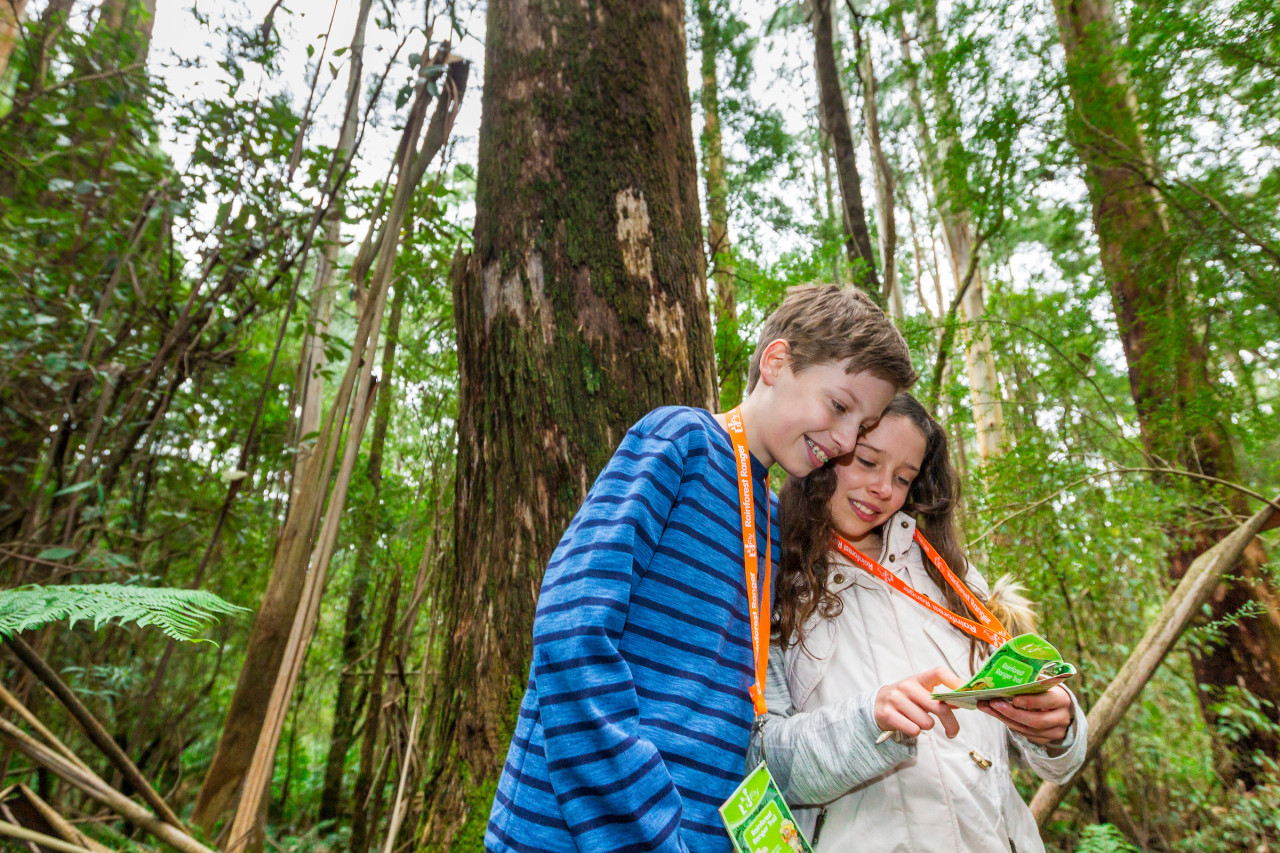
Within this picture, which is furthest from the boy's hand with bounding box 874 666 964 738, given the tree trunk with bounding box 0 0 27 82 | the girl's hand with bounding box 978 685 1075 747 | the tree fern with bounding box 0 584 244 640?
the tree trunk with bounding box 0 0 27 82

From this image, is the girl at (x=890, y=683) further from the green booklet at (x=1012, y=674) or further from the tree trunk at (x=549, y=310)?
the tree trunk at (x=549, y=310)

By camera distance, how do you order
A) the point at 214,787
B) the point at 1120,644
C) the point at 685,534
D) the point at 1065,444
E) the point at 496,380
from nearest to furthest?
the point at 685,534 < the point at 496,380 < the point at 214,787 < the point at 1065,444 < the point at 1120,644

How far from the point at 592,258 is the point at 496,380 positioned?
42 centimetres

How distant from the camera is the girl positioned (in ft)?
4.40

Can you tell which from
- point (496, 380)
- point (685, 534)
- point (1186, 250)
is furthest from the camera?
point (1186, 250)

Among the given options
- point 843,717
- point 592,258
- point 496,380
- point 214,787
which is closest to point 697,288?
point 592,258

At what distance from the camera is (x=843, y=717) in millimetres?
1346

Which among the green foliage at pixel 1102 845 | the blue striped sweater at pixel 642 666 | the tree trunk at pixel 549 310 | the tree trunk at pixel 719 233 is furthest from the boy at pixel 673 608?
the green foliage at pixel 1102 845

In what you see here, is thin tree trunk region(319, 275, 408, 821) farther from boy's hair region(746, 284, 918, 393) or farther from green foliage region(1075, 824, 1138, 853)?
green foliage region(1075, 824, 1138, 853)

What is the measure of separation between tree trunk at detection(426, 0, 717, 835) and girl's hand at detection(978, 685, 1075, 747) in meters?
1.01

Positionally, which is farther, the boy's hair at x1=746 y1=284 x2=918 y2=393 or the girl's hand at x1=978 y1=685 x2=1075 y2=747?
the boy's hair at x1=746 y1=284 x2=918 y2=393

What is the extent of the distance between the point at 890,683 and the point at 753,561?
385mm

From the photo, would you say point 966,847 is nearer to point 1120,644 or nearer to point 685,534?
point 685,534

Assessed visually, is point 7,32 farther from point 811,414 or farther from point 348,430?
point 811,414
